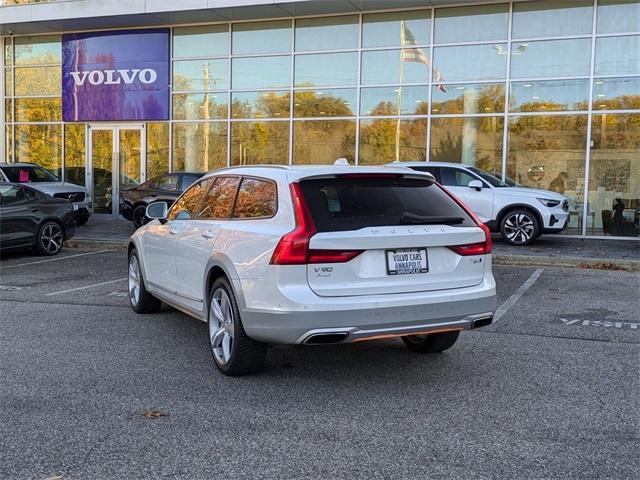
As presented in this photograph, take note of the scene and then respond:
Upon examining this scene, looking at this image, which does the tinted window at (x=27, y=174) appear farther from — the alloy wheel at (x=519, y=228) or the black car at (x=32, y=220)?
the alloy wheel at (x=519, y=228)

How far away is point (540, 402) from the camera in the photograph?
4.75m

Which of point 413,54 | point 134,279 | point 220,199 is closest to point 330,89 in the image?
point 413,54

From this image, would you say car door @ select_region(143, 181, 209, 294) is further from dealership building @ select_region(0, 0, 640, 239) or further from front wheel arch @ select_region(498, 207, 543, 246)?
dealership building @ select_region(0, 0, 640, 239)

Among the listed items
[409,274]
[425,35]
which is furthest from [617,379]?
[425,35]

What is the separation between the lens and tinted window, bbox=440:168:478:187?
14.9 m

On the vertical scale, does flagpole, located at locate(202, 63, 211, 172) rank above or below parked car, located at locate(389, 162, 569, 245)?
above

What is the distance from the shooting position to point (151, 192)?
17.6 metres

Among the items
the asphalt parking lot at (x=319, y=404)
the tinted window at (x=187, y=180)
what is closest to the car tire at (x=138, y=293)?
the asphalt parking lot at (x=319, y=404)

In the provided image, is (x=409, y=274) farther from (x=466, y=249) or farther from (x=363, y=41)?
(x=363, y=41)

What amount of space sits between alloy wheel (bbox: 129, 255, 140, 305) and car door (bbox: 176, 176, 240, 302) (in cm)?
152

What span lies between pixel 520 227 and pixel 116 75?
13298 mm

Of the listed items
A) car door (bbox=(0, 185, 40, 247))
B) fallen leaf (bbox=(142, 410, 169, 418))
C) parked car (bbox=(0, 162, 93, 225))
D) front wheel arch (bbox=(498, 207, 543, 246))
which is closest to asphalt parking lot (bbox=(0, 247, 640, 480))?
fallen leaf (bbox=(142, 410, 169, 418))

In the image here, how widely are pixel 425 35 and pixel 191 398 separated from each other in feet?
49.3

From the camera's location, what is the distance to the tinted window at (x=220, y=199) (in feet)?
19.1
